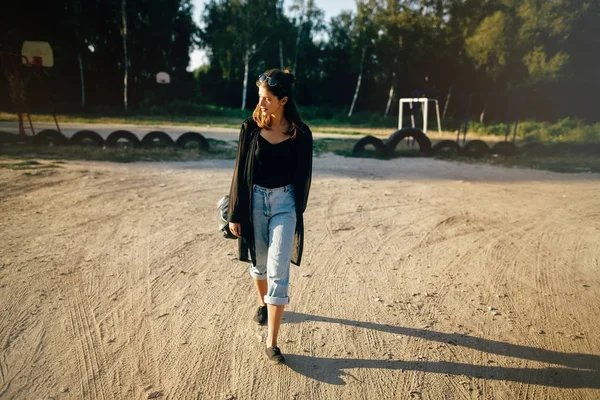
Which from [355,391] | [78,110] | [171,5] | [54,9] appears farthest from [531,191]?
[171,5]

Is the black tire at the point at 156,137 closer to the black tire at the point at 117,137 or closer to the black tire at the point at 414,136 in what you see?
the black tire at the point at 117,137

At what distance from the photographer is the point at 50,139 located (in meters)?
11.9

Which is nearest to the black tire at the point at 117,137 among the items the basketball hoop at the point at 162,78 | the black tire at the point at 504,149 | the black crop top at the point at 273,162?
the black crop top at the point at 273,162

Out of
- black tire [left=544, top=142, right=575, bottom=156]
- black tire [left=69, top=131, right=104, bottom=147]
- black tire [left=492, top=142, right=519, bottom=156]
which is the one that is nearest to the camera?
black tire [left=69, top=131, right=104, bottom=147]

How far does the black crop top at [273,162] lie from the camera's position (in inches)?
108

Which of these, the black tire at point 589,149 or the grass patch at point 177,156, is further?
the black tire at point 589,149

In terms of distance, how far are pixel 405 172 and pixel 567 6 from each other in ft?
63.8

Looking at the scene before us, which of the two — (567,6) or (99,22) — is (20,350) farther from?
(99,22)

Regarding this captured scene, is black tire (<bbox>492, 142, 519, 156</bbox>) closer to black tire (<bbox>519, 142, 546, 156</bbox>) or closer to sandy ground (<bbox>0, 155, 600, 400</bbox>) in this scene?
black tire (<bbox>519, 142, 546, 156</bbox>)

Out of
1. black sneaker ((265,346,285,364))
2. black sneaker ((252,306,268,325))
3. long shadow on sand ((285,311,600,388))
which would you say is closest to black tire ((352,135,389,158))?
black sneaker ((252,306,268,325))

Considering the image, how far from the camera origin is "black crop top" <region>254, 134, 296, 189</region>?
2756mm

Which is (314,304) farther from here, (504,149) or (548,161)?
(504,149)

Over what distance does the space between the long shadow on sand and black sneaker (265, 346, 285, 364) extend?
2.6 inches

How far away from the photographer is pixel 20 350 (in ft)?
9.11
